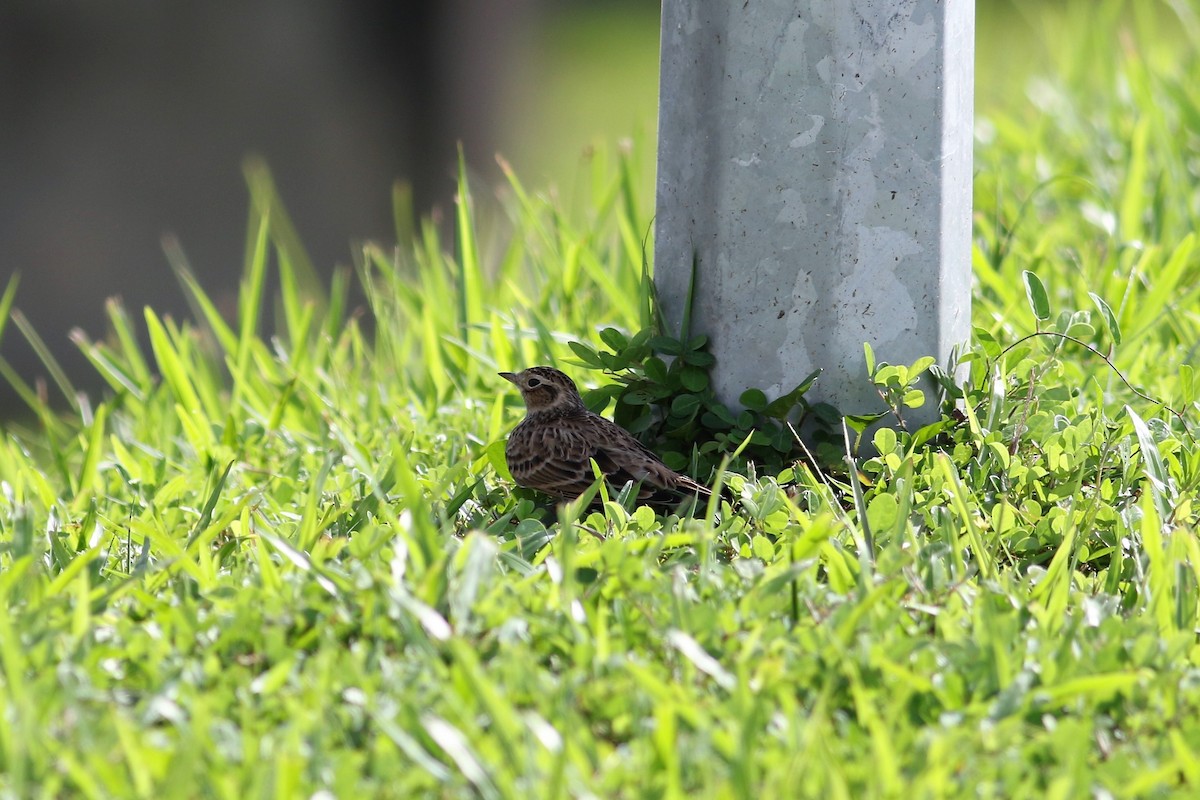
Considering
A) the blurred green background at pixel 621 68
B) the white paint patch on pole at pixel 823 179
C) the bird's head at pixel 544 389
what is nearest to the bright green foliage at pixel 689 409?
the white paint patch on pole at pixel 823 179

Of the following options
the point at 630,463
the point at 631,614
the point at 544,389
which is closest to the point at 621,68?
the point at 544,389

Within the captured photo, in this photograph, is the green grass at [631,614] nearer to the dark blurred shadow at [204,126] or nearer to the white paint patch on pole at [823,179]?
the white paint patch on pole at [823,179]

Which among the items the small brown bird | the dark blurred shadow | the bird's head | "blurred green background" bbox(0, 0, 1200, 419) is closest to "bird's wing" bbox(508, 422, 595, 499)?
the small brown bird

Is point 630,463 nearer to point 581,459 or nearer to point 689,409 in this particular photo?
point 581,459

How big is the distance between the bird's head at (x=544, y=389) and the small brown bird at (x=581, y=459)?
18cm

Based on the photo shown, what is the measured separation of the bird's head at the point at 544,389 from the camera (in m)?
→ 4.36

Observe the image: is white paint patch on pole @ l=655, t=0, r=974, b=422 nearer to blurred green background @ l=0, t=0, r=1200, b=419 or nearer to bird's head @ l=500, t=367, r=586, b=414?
bird's head @ l=500, t=367, r=586, b=414

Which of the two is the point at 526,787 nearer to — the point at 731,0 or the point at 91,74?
the point at 731,0

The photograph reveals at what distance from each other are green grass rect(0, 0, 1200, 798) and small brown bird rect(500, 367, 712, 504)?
0.34ft

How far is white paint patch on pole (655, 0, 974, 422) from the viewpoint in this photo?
12.0 ft

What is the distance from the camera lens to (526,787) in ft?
7.30

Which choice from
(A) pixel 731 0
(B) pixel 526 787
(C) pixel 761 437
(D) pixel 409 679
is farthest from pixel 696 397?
(B) pixel 526 787

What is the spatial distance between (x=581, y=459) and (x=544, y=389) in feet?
1.75

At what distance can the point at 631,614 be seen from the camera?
2.85 meters
